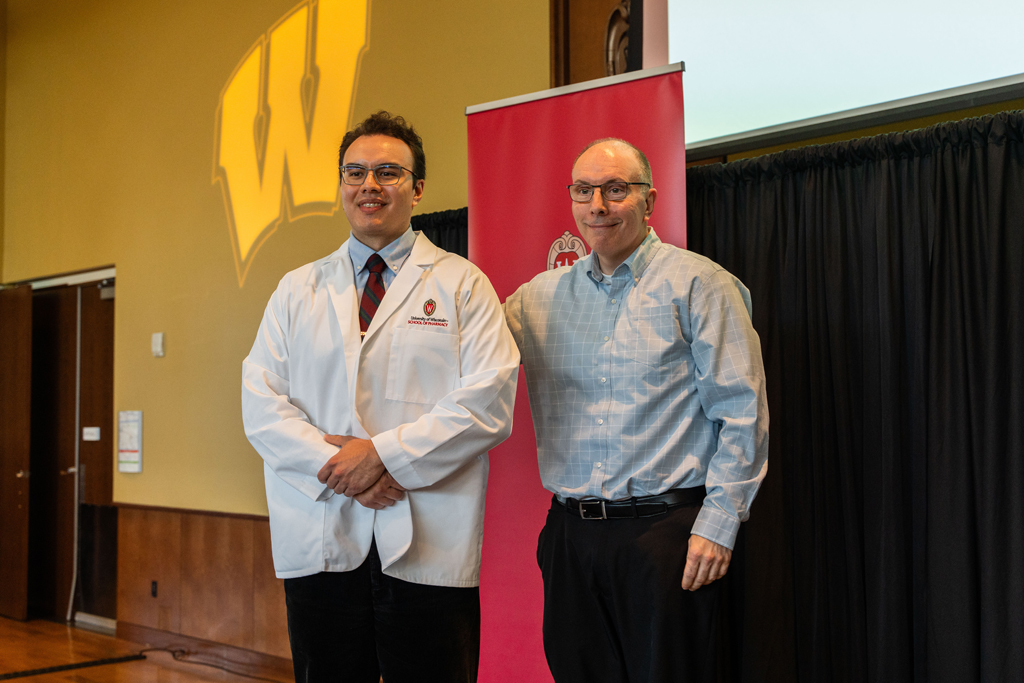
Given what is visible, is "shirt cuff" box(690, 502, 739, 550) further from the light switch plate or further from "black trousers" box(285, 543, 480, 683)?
the light switch plate

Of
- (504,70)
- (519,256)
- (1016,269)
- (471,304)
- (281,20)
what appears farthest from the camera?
(281,20)

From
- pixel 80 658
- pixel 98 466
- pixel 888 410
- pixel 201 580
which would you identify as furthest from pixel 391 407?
pixel 98 466

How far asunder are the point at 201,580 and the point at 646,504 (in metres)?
3.51

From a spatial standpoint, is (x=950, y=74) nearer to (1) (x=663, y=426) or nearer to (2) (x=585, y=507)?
(1) (x=663, y=426)

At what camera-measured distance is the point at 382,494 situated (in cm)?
156

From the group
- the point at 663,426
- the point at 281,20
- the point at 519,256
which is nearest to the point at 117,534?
the point at 281,20

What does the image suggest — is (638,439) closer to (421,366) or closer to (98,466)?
(421,366)

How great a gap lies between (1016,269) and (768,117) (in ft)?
3.06

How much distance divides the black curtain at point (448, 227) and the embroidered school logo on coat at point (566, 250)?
0.91 meters

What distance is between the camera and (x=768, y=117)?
A: 2658 mm

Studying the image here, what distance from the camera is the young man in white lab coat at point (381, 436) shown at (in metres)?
1.55

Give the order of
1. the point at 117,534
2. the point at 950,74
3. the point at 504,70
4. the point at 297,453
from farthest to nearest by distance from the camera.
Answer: the point at 117,534 < the point at 504,70 < the point at 950,74 < the point at 297,453

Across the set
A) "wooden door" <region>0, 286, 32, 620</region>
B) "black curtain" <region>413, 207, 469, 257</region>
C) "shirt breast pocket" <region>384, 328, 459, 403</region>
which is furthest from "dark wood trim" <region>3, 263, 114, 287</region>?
"shirt breast pocket" <region>384, 328, 459, 403</region>

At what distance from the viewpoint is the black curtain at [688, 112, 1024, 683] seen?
2.09 meters
